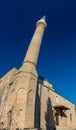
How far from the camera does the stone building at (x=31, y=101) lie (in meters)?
15.8

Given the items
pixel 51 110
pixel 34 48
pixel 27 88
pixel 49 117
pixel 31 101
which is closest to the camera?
pixel 31 101

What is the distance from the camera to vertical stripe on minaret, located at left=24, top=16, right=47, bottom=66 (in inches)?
791

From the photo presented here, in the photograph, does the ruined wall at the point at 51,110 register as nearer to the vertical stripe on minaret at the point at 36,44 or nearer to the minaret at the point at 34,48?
the minaret at the point at 34,48

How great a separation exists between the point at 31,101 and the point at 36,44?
8327 mm

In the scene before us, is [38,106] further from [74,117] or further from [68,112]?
[74,117]

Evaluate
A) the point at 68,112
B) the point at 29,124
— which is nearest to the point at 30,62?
the point at 29,124

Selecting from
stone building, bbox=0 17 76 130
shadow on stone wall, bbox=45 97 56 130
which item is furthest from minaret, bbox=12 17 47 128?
shadow on stone wall, bbox=45 97 56 130

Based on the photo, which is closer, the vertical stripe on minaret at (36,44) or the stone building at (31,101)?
the stone building at (31,101)

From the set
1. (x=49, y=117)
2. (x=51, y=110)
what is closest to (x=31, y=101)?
(x=49, y=117)

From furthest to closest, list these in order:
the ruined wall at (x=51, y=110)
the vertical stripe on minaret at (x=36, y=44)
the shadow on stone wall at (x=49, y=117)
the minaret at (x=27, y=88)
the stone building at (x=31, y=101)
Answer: the shadow on stone wall at (x=49, y=117)
the ruined wall at (x=51, y=110)
the vertical stripe on minaret at (x=36, y=44)
the stone building at (x=31, y=101)
the minaret at (x=27, y=88)

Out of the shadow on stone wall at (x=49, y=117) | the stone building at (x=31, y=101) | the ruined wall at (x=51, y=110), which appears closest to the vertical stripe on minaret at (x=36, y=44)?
the stone building at (x=31, y=101)

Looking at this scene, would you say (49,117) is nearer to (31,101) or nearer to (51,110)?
(51,110)

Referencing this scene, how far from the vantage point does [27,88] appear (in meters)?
16.9

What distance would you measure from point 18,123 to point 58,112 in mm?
10806
